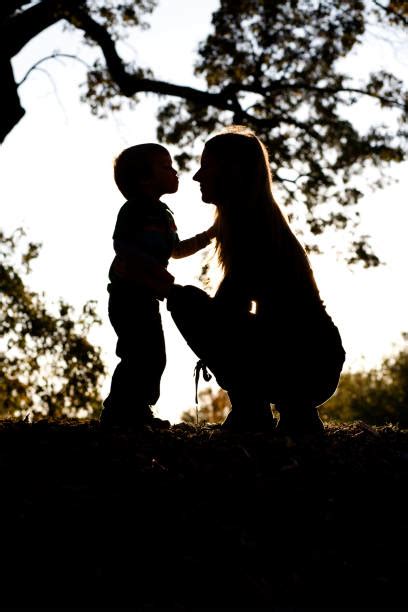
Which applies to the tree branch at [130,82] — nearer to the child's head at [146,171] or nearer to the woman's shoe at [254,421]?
the child's head at [146,171]

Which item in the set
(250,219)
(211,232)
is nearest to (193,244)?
(211,232)

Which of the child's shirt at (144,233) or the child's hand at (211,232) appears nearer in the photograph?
the child's shirt at (144,233)

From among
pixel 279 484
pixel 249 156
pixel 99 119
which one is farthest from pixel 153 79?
pixel 279 484

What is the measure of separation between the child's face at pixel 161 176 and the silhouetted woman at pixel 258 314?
1.78ft

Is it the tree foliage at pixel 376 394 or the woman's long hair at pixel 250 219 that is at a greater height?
the tree foliage at pixel 376 394

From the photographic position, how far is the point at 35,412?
595 inches

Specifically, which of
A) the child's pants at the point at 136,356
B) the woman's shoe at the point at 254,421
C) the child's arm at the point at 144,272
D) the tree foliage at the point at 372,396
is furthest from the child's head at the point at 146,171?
the tree foliage at the point at 372,396

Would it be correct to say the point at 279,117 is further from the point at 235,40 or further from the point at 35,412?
the point at 35,412

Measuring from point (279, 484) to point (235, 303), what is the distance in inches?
59.0

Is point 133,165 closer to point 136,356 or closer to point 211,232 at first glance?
point 211,232

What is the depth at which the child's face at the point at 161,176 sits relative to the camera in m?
4.93

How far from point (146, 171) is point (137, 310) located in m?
1.07

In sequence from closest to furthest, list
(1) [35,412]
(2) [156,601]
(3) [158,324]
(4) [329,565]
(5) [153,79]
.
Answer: (2) [156,601] → (4) [329,565] → (3) [158,324] → (5) [153,79] → (1) [35,412]

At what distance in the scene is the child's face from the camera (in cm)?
493
